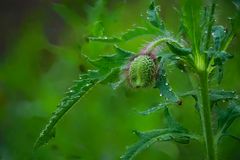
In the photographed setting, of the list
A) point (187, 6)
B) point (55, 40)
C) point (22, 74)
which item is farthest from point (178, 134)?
point (55, 40)

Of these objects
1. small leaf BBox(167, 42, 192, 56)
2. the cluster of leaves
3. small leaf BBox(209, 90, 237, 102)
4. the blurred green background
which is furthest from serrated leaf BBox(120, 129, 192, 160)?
the blurred green background

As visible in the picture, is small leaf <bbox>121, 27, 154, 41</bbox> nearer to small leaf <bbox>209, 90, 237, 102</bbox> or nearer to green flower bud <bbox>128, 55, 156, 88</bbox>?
green flower bud <bbox>128, 55, 156, 88</bbox>

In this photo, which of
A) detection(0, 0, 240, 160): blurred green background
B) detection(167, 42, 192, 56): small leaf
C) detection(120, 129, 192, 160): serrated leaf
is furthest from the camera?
detection(0, 0, 240, 160): blurred green background

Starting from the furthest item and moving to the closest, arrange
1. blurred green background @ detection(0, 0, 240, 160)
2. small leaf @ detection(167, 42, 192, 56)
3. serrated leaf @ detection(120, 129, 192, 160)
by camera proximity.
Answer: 1. blurred green background @ detection(0, 0, 240, 160)
2. serrated leaf @ detection(120, 129, 192, 160)
3. small leaf @ detection(167, 42, 192, 56)

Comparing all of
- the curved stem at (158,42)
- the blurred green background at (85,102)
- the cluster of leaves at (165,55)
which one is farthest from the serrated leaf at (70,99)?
the blurred green background at (85,102)

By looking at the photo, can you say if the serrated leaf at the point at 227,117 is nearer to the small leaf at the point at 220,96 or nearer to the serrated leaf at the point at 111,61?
the small leaf at the point at 220,96

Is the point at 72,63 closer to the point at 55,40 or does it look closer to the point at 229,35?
the point at 229,35
